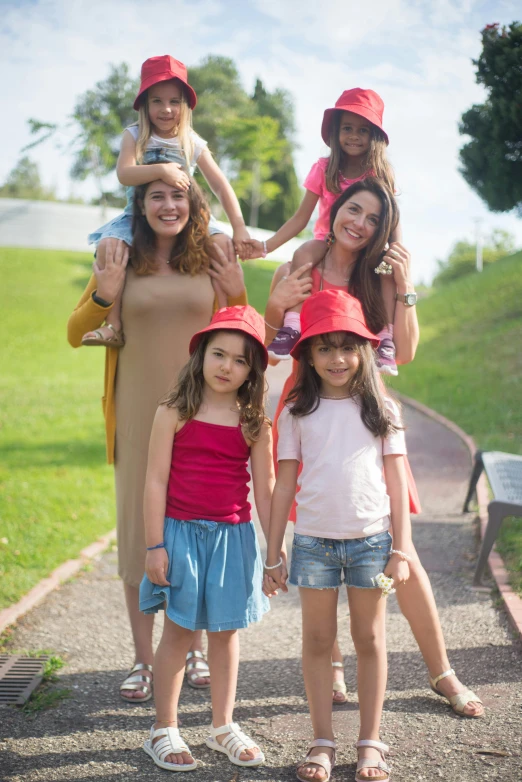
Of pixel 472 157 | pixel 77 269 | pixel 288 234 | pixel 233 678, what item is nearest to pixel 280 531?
pixel 233 678

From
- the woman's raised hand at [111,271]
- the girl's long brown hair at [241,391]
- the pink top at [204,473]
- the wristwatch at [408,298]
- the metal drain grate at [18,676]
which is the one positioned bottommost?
the metal drain grate at [18,676]

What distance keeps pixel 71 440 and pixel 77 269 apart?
70.8 ft

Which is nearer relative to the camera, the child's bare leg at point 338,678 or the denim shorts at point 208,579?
the denim shorts at point 208,579

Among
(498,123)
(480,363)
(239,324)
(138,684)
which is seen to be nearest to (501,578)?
(138,684)

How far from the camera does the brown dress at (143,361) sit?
11.5 feet

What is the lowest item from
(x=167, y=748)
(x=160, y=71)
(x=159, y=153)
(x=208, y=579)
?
(x=167, y=748)

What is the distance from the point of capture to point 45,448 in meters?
9.97

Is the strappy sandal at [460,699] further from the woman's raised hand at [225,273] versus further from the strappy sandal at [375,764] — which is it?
the woman's raised hand at [225,273]

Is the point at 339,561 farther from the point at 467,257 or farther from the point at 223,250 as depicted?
the point at 467,257

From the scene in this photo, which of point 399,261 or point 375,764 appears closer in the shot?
point 375,764

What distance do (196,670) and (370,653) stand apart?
126 cm

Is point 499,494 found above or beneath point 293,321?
beneath

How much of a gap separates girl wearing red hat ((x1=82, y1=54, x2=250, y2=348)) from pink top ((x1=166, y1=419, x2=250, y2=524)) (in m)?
0.79

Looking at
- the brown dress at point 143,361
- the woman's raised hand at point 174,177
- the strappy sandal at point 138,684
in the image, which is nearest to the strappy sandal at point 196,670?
the strappy sandal at point 138,684
